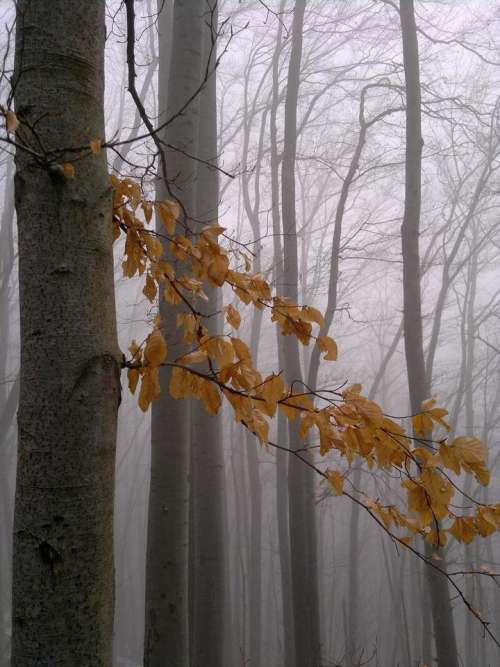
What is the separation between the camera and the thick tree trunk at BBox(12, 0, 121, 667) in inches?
34.0

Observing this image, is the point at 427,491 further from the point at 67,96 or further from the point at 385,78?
the point at 385,78

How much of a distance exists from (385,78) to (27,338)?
7.62 meters

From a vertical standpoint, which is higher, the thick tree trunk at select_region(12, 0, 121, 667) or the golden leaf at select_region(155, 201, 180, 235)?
the golden leaf at select_region(155, 201, 180, 235)

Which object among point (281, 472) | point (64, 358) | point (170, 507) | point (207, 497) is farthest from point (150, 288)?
point (281, 472)

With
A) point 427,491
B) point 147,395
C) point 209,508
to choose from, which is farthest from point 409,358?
point 147,395

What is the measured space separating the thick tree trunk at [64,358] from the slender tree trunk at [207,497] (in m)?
2.52

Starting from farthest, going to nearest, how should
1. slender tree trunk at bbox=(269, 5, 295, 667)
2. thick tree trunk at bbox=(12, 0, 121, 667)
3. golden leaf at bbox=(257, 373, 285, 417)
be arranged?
slender tree trunk at bbox=(269, 5, 295, 667) → golden leaf at bbox=(257, 373, 285, 417) → thick tree trunk at bbox=(12, 0, 121, 667)

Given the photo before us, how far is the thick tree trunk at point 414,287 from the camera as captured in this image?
15.1ft

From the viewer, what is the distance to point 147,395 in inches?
41.2

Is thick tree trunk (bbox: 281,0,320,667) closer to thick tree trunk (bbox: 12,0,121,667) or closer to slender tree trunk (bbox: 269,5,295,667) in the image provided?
slender tree trunk (bbox: 269,5,295,667)

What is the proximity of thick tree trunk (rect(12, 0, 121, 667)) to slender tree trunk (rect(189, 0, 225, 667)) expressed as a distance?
Result: 252 centimetres

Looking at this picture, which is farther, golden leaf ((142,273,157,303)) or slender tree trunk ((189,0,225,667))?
slender tree trunk ((189,0,225,667))

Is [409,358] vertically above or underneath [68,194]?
above

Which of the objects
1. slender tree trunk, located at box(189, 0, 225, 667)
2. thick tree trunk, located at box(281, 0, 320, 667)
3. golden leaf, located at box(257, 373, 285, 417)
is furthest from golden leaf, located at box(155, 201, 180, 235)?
thick tree trunk, located at box(281, 0, 320, 667)
